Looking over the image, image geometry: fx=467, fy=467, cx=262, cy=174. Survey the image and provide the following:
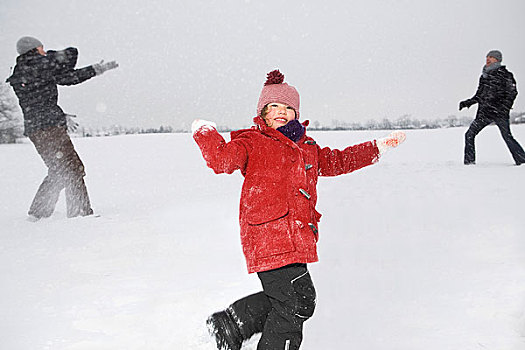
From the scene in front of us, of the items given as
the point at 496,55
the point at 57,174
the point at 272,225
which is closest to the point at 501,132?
the point at 496,55

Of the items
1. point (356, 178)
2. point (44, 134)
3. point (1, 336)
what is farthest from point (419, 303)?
point (356, 178)

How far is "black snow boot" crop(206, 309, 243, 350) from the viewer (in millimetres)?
2088

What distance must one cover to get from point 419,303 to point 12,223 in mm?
4204

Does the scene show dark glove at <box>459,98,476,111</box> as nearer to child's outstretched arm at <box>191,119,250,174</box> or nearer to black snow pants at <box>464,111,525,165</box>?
black snow pants at <box>464,111,525,165</box>

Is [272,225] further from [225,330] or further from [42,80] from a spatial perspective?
[42,80]

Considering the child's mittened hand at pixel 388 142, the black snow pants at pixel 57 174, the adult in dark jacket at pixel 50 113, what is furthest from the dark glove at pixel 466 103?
the black snow pants at pixel 57 174

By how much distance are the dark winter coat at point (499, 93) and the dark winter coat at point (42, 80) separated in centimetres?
610

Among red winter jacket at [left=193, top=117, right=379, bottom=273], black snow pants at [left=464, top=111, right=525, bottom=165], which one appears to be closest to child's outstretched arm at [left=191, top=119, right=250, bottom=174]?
red winter jacket at [left=193, top=117, right=379, bottom=273]

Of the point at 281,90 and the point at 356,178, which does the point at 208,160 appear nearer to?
the point at 281,90

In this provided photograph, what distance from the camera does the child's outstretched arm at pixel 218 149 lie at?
6.43 feet

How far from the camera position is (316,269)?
2977mm

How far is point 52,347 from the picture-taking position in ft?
6.91

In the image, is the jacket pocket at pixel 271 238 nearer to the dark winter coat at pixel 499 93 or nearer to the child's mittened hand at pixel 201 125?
the child's mittened hand at pixel 201 125

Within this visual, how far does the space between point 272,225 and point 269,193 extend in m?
0.14
